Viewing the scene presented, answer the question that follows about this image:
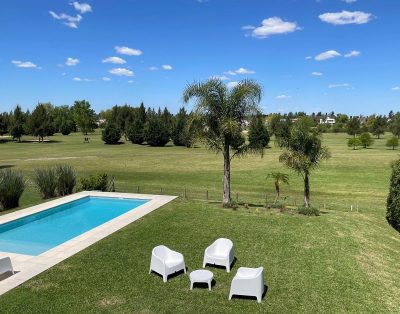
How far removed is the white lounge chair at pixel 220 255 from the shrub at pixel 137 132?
76.7 metres

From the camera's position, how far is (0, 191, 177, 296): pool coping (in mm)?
11872

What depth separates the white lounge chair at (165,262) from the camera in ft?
38.0

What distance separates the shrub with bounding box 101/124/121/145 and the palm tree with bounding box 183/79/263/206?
Result: 67347 millimetres

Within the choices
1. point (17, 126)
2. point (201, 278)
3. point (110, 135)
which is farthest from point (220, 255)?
point (17, 126)

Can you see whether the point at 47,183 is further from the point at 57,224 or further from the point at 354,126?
the point at 354,126

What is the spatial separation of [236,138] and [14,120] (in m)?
88.1

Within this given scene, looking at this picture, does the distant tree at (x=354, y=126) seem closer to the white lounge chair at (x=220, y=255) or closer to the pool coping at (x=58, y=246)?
the pool coping at (x=58, y=246)

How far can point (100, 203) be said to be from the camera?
24125 mm

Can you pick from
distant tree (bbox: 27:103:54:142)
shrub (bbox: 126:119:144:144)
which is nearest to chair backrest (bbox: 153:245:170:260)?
shrub (bbox: 126:119:144:144)

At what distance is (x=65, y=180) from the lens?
25.5 metres

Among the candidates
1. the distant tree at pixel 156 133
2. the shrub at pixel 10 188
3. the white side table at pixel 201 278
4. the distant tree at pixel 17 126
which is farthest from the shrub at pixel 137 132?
the white side table at pixel 201 278

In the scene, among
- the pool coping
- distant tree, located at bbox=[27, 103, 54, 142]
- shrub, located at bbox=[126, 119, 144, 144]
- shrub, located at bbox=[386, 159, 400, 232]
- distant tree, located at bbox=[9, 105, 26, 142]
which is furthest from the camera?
distant tree, located at bbox=[9, 105, 26, 142]

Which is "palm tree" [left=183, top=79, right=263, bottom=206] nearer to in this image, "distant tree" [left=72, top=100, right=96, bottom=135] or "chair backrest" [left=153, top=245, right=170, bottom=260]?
"chair backrest" [left=153, top=245, right=170, bottom=260]

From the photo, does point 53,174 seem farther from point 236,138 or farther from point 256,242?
point 256,242
